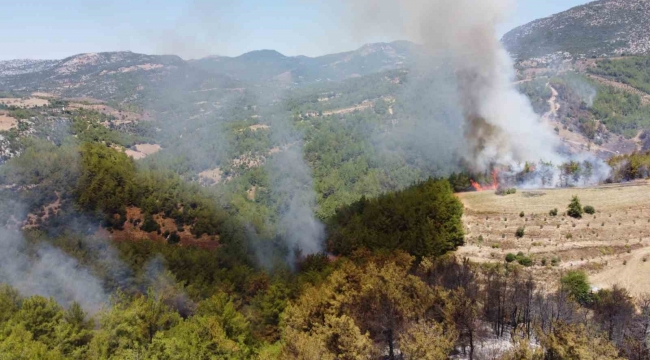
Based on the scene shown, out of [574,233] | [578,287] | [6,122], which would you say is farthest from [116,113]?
[578,287]

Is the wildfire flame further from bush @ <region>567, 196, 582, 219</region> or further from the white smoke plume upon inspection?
the white smoke plume

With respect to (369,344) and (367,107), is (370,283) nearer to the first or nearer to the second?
(369,344)

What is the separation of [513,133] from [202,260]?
48.9m

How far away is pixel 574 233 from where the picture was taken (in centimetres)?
4297

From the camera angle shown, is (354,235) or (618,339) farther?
(354,235)

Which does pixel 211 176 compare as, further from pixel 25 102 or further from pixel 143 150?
pixel 25 102

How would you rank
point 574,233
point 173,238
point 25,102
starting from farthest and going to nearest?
1. point 25,102
2. point 173,238
3. point 574,233

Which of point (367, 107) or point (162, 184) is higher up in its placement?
point (367, 107)

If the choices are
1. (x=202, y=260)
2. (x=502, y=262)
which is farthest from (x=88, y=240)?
(x=502, y=262)

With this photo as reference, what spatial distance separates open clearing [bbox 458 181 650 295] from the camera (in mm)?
38375

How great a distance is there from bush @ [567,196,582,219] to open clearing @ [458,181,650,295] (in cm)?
55

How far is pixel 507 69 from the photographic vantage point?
69.4 meters

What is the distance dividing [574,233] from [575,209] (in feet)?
9.35

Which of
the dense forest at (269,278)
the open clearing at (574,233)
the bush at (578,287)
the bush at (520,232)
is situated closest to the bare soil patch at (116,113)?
the dense forest at (269,278)
